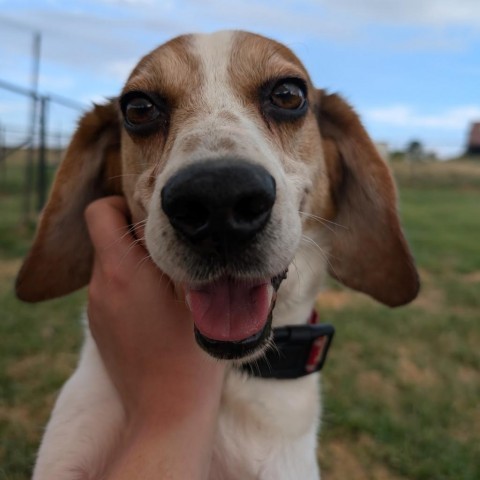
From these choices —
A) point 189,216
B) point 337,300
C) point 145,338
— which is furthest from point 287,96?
point 337,300

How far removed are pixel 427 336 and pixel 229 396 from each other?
3.89 metres

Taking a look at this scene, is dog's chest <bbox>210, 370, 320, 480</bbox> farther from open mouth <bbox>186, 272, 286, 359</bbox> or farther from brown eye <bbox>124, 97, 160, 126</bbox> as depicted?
brown eye <bbox>124, 97, 160, 126</bbox>

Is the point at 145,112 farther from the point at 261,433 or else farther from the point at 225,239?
the point at 261,433

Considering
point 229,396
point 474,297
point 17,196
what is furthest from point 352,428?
point 17,196

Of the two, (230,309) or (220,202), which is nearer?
(220,202)

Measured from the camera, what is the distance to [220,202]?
135cm

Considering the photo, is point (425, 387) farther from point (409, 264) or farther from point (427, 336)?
point (409, 264)

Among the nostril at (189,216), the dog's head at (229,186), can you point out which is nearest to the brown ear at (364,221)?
the dog's head at (229,186)

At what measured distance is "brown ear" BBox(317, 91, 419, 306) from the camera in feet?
7.76

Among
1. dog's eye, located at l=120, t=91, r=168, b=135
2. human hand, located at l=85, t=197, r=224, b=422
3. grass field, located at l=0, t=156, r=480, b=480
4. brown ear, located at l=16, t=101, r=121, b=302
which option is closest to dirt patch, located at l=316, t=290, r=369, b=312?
grass field, located at l=0, t=156, r=480, b=480

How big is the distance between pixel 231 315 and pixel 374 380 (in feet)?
10.3

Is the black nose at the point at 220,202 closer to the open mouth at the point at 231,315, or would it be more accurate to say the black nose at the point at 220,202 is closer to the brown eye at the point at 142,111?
the open mouth at the point at 231,315

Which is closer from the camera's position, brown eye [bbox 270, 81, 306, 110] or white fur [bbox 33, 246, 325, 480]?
white fur [bbox 33, 246, 325, 480]

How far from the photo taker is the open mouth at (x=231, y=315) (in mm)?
1584
